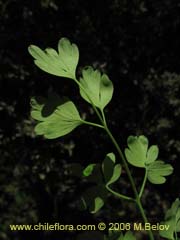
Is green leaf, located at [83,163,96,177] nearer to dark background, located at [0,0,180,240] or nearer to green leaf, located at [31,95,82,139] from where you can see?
green leaf, located at [31,95,82,139]

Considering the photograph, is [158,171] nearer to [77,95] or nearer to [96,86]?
[96,86]

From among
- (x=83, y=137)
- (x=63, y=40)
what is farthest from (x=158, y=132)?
(x=63, y=40)

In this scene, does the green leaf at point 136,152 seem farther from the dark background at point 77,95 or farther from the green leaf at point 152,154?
the dark background at point 77,95

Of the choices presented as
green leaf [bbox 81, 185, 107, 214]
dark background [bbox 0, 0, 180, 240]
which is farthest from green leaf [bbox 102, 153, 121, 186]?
dark background [bbox 0, 0, 180, 240]

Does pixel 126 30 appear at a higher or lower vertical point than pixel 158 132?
higher

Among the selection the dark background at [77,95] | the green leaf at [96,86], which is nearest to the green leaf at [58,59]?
the green leaf at [96,86]

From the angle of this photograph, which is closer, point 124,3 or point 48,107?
point 48,107

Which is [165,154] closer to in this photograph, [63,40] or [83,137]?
[83,137]
